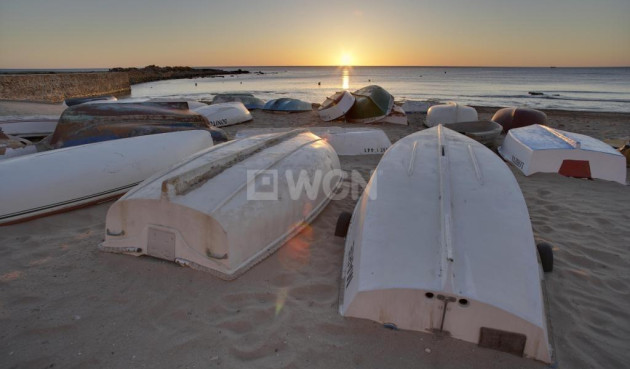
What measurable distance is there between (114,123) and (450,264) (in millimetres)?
6880

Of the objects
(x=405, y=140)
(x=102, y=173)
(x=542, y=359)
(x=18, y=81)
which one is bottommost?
(x=542, y=359)

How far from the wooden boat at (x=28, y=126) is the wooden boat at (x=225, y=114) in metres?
4.71

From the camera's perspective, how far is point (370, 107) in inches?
506

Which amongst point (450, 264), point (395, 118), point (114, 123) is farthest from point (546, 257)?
point (395, 118)

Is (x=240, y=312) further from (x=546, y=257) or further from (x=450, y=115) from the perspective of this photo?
(x=450, y=115)

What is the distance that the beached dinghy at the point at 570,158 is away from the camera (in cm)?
603

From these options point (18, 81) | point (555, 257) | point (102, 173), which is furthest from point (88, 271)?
point (18, 81)

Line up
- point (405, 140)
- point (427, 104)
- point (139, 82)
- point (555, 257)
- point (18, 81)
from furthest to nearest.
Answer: point (139, 82)
point (18, 81)
point (427, 104)
point (405, 140)
point (555, 257)

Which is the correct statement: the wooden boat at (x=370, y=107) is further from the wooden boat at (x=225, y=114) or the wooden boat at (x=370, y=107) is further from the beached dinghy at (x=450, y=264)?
the beached dinghy at (x=450, y=264)

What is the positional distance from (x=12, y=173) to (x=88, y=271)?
90.7 inches

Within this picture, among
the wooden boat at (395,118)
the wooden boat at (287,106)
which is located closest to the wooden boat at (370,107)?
the wooden boat at (395,118)

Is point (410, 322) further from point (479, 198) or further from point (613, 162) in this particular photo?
point (613, 162)

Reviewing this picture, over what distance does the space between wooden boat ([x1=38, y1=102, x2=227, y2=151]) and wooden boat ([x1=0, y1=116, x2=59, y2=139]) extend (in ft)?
7.61

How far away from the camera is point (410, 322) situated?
2490 mm
